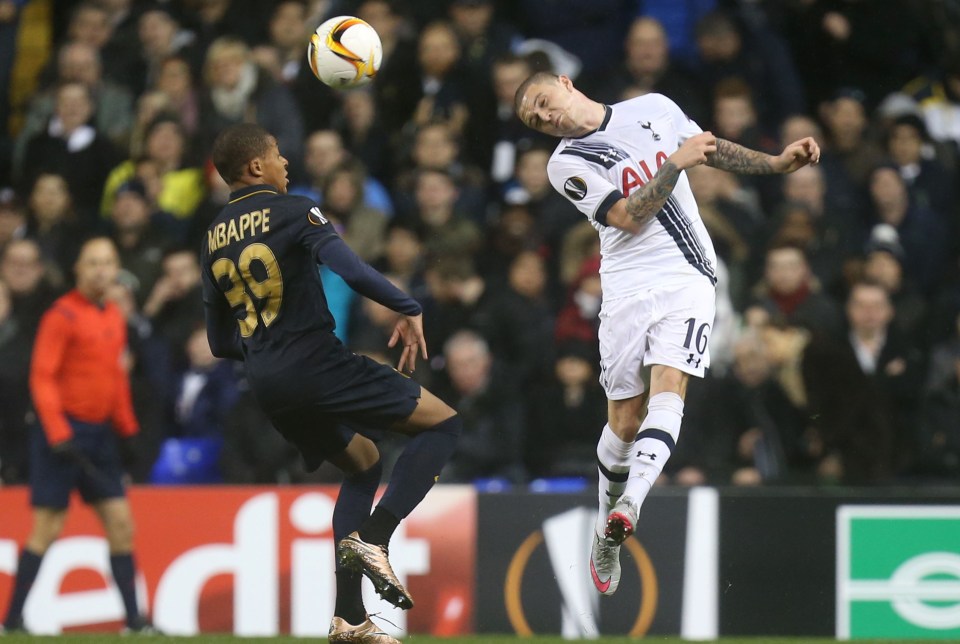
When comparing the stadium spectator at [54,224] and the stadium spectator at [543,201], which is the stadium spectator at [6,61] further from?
the stadium spectator at [543,201]

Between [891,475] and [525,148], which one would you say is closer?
[891,475]

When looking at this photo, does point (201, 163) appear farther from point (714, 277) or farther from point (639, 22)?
point (714, 277)

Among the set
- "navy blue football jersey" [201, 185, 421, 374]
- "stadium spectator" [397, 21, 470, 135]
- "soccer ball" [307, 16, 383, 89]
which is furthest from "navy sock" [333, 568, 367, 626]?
"stadium spectator" [397, 21, 470, 135]

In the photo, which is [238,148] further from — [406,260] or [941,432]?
[941,432]

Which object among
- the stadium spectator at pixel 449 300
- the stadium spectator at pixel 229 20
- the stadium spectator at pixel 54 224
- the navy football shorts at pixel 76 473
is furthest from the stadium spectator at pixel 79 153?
the navy football shorts at pixel 76 473

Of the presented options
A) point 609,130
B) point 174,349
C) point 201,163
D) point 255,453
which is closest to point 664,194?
point 609,130

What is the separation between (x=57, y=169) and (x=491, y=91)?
368 centimetres

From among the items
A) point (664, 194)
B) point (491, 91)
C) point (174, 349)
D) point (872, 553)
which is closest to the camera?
point (664, 194)

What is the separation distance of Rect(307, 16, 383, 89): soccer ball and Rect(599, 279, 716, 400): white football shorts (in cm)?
167

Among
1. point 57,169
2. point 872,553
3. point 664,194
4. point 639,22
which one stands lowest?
point 872,553

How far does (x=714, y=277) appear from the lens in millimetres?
8141

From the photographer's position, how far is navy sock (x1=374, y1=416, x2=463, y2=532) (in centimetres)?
740

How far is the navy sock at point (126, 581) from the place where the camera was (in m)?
10.4

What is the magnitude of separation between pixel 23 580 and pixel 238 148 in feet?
13.7
